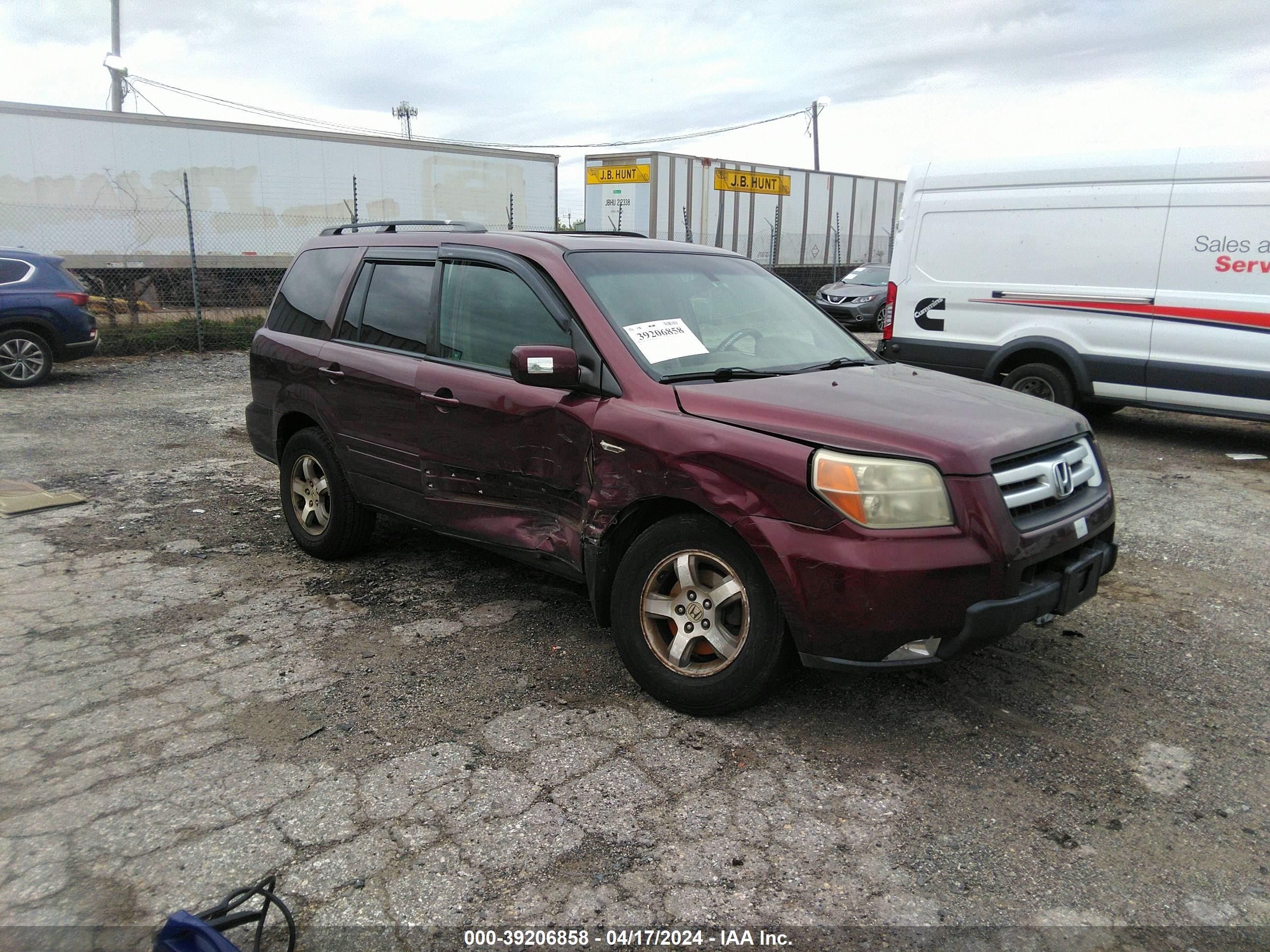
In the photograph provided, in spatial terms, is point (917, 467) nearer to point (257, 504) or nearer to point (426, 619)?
point (426, 619)

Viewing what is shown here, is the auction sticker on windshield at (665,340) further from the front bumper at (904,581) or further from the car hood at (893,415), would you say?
the front bumper at (904,581)

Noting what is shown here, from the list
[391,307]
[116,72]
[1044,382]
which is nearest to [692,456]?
[391,307]

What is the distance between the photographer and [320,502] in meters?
5.00

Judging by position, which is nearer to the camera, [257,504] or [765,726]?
[765,726]

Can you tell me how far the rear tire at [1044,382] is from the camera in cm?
845

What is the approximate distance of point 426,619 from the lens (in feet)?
13.9

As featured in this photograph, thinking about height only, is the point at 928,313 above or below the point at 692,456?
A: above

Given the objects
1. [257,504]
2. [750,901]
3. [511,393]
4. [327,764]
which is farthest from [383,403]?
[750,901]

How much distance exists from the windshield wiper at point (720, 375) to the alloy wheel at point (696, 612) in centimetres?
71

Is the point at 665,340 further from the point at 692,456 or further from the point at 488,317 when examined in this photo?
the point at 488,317

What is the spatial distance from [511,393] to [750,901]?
2.19 m

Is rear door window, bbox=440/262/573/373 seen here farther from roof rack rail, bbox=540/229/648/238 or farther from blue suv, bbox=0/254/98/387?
blue suv, bbox=0/254/98/387

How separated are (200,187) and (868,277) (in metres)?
13.6

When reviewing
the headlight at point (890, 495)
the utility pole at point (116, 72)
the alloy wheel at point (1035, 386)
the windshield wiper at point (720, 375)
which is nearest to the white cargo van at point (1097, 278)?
the alloy wheel at point (1035, 386)
